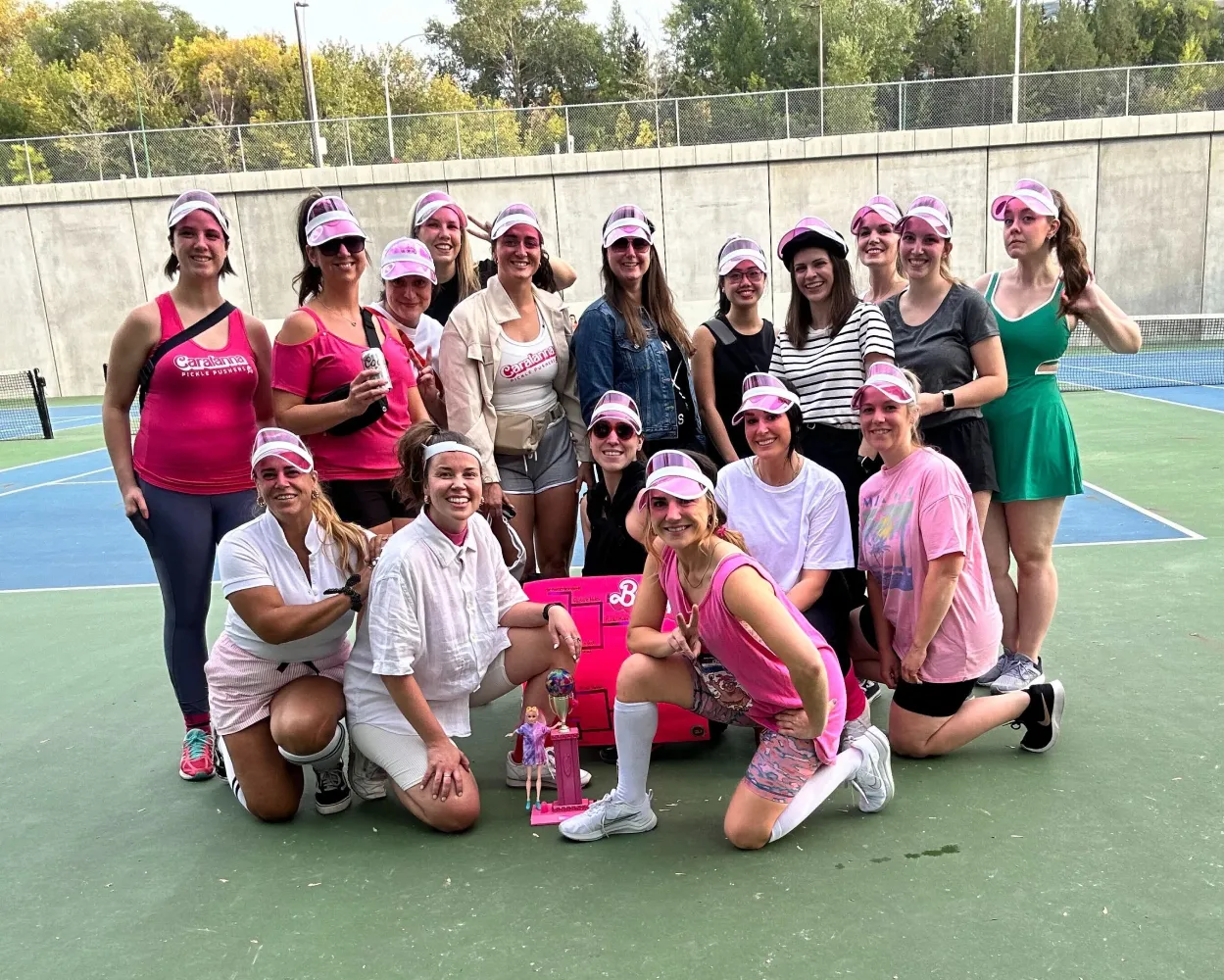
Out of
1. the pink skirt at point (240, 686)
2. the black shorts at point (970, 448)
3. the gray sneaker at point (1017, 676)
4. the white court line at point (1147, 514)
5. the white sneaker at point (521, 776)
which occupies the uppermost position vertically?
the black shorts at point (970, 448)

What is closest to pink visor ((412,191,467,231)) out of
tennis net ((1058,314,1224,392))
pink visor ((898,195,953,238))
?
pink visor ((898,195,953,238))

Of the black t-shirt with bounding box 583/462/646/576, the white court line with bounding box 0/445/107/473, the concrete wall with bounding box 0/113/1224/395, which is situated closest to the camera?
the black t-shirt with bounding box 583/462/646/576

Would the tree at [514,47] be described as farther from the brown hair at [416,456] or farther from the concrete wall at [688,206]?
the brown hair at [416,456]

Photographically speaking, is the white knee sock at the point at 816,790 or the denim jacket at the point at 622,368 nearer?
the white knee sock at the point at 816,790

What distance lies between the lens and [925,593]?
3.42 metres

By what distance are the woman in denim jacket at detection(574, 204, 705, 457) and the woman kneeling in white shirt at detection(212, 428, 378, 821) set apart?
1309 millimetres

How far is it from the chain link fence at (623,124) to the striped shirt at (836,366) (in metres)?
20.8

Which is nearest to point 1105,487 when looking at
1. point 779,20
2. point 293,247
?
point 293,247

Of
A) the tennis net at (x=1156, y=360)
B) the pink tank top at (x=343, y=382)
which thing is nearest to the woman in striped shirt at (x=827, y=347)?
the pink tank top at (x=343, y=382)

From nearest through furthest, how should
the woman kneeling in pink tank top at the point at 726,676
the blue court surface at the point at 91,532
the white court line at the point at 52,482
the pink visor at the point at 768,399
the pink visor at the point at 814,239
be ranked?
the woman kneeling in pink tank top at the point at 726,676 < the pink visor at the point at 768,399 < the pink visor at the point at 814,239 < the blue court surface at the point at 91,532 < the white court line at the point at 52,482

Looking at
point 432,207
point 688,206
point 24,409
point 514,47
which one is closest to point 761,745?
point 432,207

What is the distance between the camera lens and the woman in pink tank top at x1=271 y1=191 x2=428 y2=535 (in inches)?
145

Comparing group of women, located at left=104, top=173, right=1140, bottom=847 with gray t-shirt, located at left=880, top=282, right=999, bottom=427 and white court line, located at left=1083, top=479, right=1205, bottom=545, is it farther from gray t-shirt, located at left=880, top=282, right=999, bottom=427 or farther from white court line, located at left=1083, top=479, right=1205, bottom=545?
white court line, located at left=1083, top=479, right=1205, bottom=545

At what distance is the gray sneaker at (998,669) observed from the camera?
4023 millimetres
